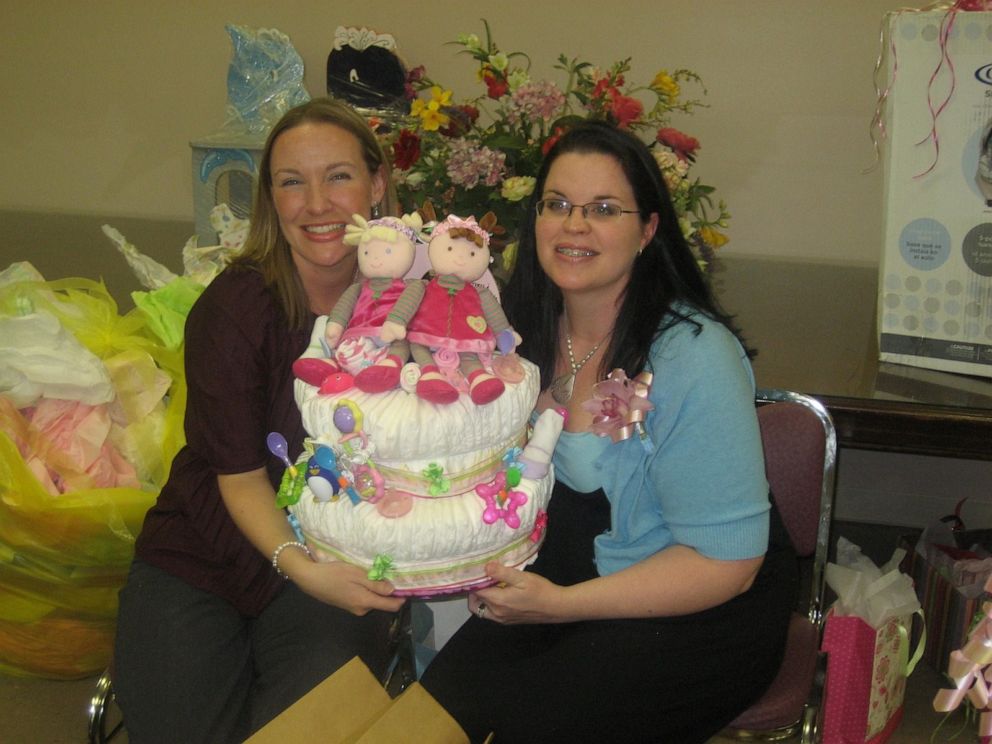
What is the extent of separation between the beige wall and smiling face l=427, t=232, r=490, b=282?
1.84m

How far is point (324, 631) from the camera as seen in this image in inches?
58.2

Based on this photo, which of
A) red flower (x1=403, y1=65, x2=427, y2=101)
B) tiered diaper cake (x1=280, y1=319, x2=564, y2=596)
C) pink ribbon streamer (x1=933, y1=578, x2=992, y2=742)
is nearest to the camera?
pink ribbon streamer (x1=933, y1=578, x2=992, y2=742)

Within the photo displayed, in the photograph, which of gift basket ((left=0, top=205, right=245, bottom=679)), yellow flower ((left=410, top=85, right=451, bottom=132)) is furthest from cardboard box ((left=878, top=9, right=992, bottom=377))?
gift basket ((left=0, top=205, right=245, bottom=679))

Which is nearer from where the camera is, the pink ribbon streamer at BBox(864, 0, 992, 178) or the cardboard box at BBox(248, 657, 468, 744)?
the cardboard box at BBox(248, 657, 468, 744)

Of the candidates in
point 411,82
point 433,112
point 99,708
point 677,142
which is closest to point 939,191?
point 677,142

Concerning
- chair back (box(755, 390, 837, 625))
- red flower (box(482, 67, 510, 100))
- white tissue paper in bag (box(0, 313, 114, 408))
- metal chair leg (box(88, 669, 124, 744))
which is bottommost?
metal chair leg (box(88, 669, 124, 744))

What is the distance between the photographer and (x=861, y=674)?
1.71 m

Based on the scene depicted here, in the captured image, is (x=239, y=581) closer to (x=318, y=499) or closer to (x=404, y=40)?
(x=318, y=499)

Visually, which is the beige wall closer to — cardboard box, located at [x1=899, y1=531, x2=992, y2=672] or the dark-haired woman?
cardboard box, located at [x1=899, y1=531, x2=992, y2=672]

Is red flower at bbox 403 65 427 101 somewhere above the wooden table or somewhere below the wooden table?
above

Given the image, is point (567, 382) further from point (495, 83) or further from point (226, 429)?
point (495, 83)

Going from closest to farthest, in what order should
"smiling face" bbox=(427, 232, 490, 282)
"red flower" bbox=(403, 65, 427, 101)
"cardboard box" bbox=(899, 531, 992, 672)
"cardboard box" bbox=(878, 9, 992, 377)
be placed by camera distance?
"smiling face" bbox=(427, 232, 490, 282) < "cardboard box" bbox=(878, 9, 992, 377) < "cardboard box" bbox=(899, 531, 992, 672) < "red flower" bbox=(403, 65, 427, 101)

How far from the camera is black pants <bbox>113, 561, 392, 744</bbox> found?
1.38m

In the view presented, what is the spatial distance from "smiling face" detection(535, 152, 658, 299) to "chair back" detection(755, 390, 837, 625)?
0.39m
